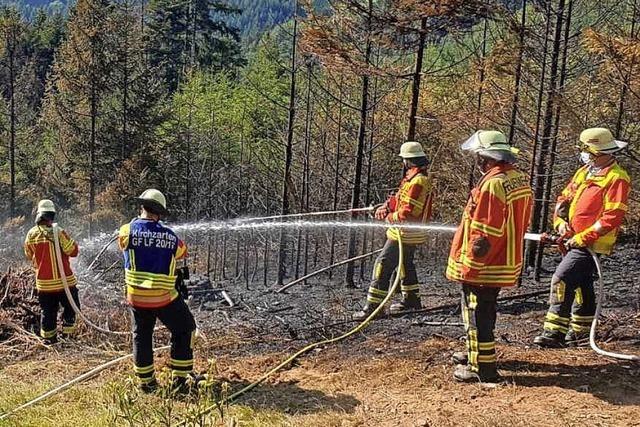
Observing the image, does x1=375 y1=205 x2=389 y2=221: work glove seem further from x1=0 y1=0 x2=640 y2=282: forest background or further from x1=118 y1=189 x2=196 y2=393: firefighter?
x1=0 y1=0 x2=640 y2=282: forest background

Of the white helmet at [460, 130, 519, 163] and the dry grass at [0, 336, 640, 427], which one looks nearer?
the dry grass at [0, 336, 640, 427]

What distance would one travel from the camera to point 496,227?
4629 mm

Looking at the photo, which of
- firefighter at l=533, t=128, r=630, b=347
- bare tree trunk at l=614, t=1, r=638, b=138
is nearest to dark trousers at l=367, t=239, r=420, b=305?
firefighter at l=533, t=128, r=630, b=347

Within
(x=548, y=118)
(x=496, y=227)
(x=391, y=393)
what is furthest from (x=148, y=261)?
(x=548, y=118)

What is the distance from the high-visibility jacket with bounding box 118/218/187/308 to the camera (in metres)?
5.30

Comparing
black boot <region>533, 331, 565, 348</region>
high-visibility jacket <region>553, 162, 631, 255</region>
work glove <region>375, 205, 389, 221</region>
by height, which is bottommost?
black boot <region>533, 331, 565, 348</region>

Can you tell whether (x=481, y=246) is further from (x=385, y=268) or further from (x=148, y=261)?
(x=385, y=268)

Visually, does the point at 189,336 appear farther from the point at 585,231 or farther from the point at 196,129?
the point at 196,129

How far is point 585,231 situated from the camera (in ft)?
17.4

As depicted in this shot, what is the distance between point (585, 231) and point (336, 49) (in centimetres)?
704

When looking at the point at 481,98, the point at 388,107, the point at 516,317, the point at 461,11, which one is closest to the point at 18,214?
the point at 388,107

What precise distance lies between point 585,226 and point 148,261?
12.3 ft

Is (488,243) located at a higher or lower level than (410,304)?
higher

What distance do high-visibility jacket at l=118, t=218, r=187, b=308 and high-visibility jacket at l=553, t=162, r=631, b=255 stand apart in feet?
11.5
